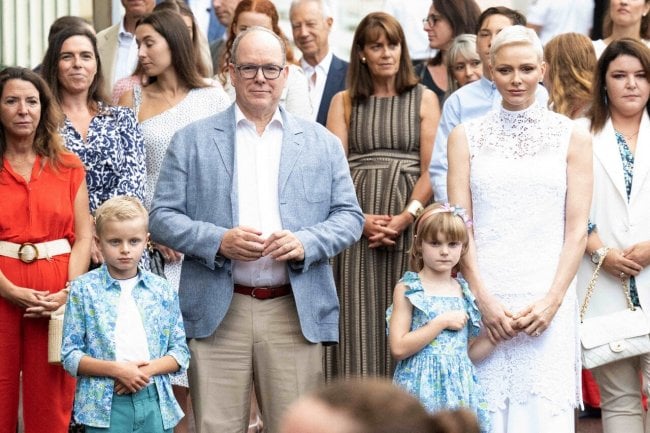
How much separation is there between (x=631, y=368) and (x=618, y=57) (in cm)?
153

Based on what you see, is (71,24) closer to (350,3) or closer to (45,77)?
(45,77)

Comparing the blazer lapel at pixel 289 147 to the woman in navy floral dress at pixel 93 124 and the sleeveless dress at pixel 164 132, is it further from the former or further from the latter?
the sleeveless dress at pixel 164 132

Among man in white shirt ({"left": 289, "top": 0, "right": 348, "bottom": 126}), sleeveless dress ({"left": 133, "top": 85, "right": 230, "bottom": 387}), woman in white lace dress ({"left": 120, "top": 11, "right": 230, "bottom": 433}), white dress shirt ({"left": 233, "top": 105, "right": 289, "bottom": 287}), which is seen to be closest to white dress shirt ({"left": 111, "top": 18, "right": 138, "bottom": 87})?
man in white shirt ({"left": 289, "top": 0, "right": 348, "bottom": 126})

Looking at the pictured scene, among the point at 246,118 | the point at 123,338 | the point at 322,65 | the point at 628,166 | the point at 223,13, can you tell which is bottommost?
the point at 123,338

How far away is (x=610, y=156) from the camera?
22.1ft

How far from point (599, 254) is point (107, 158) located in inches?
98.9

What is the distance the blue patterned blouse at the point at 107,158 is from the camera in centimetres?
706

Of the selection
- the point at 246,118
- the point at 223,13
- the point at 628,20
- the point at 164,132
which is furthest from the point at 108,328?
the point at 223,13

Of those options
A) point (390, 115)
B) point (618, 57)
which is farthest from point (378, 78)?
point (618, 57)

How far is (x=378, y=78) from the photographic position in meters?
7.90

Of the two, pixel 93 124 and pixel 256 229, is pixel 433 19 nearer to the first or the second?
pixel 93 124

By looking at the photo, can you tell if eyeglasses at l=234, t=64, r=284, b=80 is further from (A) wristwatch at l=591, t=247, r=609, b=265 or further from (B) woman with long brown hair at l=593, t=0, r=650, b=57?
(B) woman with long brown hair at l=593, t=0, r=650, b=57

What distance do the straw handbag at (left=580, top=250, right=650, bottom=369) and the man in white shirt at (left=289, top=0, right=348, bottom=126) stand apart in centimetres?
291

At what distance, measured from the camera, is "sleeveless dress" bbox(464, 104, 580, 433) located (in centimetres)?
604
